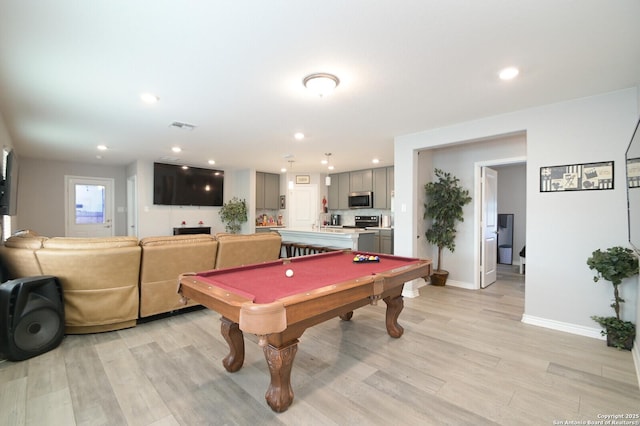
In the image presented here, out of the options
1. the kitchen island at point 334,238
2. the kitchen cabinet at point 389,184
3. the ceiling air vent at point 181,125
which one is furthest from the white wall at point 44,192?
the kitchen cabinet at point 389,184

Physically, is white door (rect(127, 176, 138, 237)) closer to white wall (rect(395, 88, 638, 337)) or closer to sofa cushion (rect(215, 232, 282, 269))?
sofa cushion (rect(215, 232, 282, 269))

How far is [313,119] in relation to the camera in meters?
3.73

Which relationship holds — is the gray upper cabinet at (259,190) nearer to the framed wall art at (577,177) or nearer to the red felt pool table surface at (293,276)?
the red felt pool table surface at (293,276)

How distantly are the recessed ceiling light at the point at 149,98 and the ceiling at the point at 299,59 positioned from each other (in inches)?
3.5

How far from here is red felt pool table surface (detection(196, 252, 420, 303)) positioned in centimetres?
189

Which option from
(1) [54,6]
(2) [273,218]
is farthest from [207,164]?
(1) [54,6]

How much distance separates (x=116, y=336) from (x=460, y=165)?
5.29 m

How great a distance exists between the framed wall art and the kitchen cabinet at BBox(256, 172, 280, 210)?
644 centimetres

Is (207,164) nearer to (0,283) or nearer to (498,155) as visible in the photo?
(0,283)

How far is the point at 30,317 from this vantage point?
2.47 meters

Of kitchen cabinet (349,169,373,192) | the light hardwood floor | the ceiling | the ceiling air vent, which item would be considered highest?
the ceiling air vent

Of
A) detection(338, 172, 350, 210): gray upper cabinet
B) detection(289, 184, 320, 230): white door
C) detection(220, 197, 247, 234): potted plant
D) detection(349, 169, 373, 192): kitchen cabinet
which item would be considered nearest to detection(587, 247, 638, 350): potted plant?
detection(349, 169, 373, 192): kitchen cabinet

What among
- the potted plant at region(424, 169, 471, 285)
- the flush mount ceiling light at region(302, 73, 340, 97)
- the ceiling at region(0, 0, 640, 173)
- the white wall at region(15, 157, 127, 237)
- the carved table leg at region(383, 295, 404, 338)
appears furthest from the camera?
the white wall at region(15, 157, 127, 237)

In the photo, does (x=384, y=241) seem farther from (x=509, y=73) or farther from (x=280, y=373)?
(x=280, y=373)
